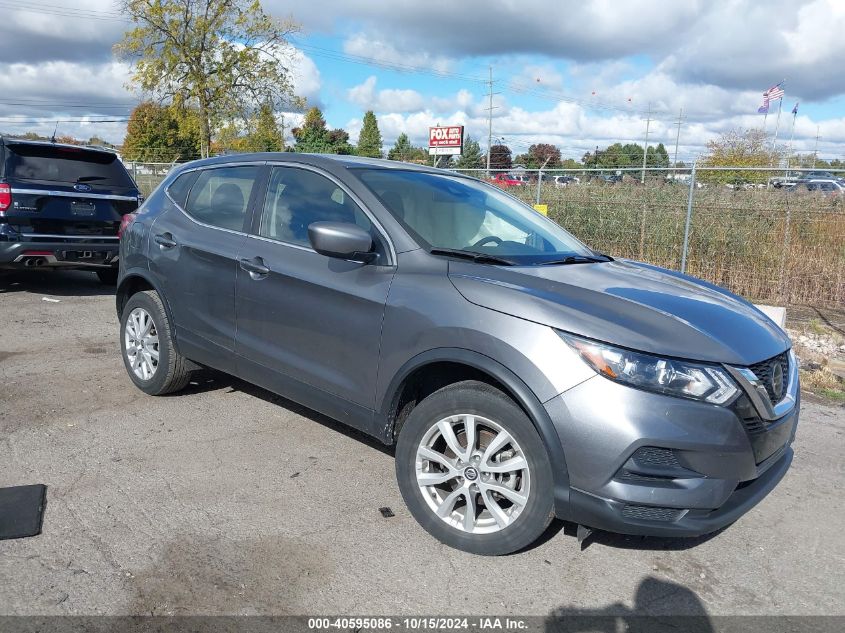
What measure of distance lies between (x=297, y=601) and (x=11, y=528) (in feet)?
4.85

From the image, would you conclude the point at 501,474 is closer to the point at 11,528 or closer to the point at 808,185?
the point at 11,528

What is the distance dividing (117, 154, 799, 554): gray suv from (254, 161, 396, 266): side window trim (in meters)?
0.01

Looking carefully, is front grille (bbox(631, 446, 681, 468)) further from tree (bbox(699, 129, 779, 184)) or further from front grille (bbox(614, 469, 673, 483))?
tree (bbox(699, 129, 779, 184))

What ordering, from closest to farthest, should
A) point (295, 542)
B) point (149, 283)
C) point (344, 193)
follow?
point (295, 542) → point (344, 193) → point (149, 283)

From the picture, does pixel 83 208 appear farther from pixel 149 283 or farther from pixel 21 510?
pixel 21 510

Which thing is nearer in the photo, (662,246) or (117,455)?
(117,455)

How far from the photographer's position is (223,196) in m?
4.59

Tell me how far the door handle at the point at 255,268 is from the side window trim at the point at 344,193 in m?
0.15

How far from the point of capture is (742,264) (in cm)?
1044

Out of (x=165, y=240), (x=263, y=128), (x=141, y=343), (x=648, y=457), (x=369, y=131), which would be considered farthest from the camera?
(x=369, y=131)

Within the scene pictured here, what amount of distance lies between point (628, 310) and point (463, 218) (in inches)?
50.6

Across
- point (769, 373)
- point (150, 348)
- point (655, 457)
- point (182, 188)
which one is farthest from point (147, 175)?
point (655, 457)

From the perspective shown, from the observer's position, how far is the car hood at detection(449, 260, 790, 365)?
281 cm

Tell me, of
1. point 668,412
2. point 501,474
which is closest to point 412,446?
point 501,474
